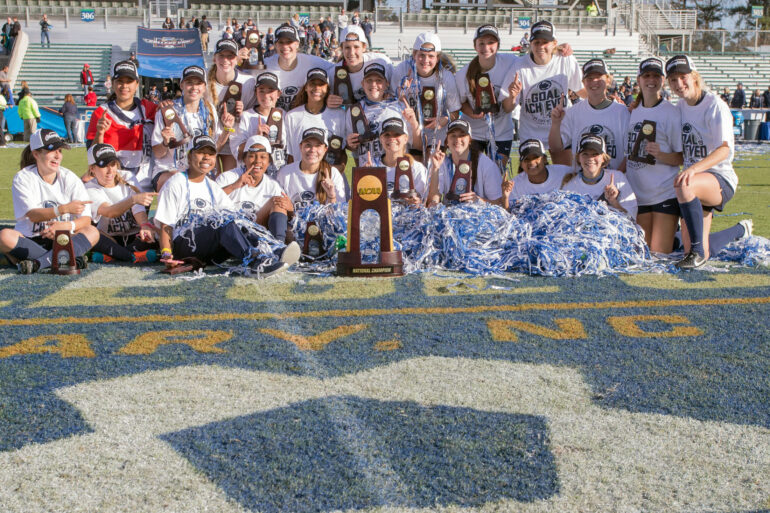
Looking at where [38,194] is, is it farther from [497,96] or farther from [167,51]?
[167,51]

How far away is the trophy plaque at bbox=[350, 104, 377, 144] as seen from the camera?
6.77 metres

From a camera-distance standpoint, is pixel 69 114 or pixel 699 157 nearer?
pixel 699 157

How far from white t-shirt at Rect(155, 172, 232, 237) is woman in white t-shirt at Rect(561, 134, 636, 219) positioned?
267 cm

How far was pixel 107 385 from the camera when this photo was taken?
3320 mm

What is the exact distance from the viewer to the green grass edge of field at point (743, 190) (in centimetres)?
820

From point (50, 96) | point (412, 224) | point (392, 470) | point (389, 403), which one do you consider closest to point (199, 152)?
point (412, 224)

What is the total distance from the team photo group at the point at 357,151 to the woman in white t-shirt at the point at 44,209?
0.04 feet

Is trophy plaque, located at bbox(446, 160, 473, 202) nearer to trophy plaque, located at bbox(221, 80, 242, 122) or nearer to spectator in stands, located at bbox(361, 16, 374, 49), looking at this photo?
trophy plaque, located at bbox(221, 80, 242, 122)

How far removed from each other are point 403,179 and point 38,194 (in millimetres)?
2734

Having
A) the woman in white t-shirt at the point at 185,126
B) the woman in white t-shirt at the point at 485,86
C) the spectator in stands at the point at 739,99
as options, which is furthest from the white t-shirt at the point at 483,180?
the spectator in stands at the point at 739,99

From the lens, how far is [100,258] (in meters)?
6.34

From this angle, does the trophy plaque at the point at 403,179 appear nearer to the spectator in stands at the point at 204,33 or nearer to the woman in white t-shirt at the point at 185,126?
the woman in white t-shirt at the point at 185,126

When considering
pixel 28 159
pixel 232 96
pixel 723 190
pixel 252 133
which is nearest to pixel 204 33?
pixel 232 96

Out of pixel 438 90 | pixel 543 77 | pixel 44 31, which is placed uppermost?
pixel 44 31
